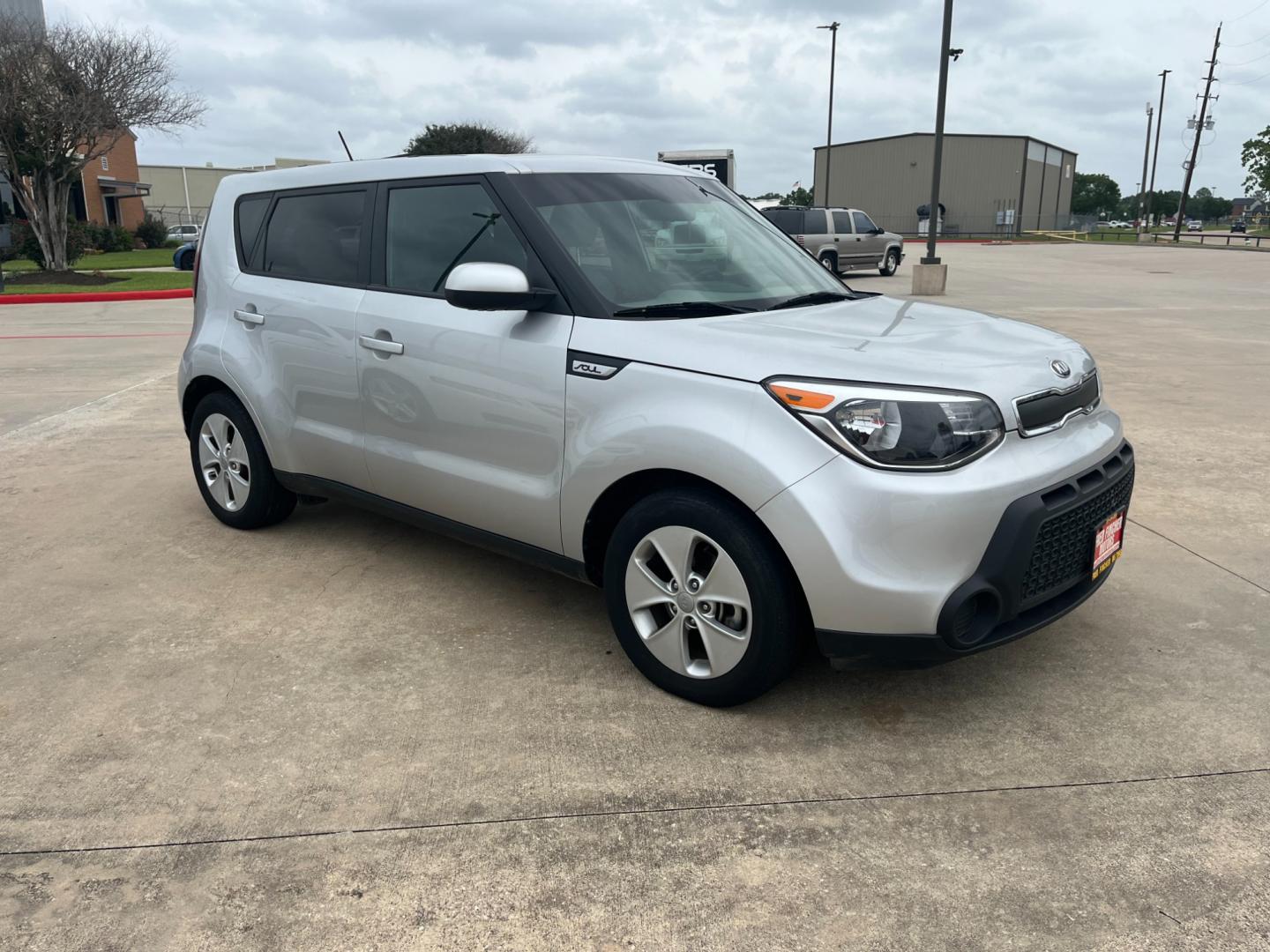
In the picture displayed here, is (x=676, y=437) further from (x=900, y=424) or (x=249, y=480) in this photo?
(x=249, y=480)

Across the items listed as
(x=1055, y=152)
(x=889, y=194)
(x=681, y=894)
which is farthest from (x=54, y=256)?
(x=1055, y=152)

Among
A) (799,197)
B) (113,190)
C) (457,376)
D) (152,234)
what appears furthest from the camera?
(799,197)

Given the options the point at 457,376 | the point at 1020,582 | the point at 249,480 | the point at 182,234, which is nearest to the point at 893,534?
the point at 1020,582

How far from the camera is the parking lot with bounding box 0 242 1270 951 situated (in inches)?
91.7

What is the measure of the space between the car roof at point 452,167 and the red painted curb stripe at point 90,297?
1599 centimetres

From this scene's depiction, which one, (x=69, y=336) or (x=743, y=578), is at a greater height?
(x=743, y=578)

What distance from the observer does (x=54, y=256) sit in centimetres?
2442

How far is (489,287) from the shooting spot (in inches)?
127

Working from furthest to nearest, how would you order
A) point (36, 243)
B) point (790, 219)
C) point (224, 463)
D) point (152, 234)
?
point (152, 234)
point (36, 243)
point (790, 219)
point (224, 463)

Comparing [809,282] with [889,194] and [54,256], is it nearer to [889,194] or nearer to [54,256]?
[54,256]

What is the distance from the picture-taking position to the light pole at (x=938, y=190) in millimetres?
18125

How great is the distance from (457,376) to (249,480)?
176 centimetres

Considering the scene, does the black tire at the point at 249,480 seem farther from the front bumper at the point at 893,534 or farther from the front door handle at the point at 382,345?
the front bumper at the point at 893,534

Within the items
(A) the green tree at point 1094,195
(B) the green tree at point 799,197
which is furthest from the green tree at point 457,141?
(A) the green tree at point 1094,195
